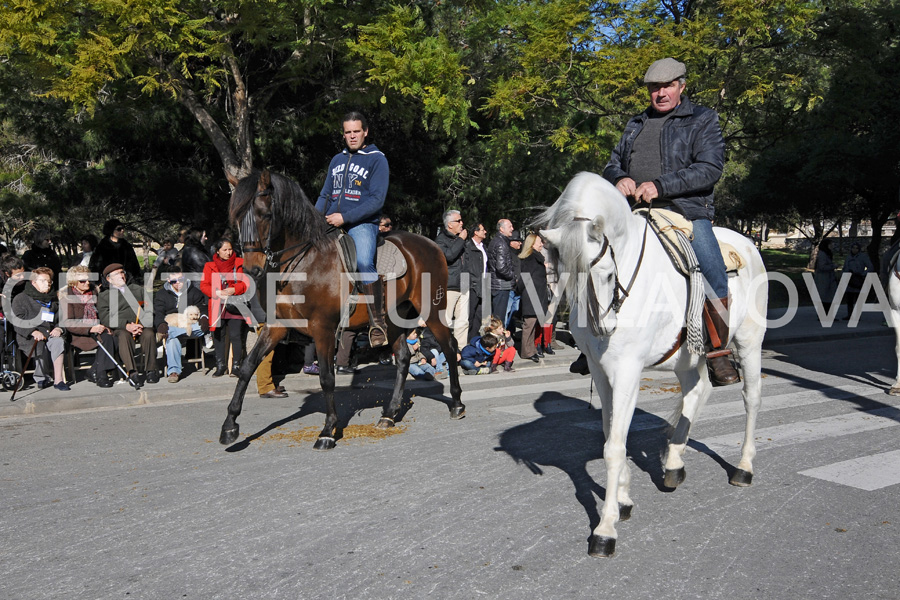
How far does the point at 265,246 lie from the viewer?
273 inches

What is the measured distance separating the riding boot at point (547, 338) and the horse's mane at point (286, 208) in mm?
7206

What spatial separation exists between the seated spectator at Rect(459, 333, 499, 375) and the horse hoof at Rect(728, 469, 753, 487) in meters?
6.70

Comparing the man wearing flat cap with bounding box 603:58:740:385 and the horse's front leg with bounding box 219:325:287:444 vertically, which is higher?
the man wearing flat cap with bounding box 603:58:740:385

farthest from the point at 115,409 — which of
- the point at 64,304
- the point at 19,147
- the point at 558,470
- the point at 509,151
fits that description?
the point at 19,147

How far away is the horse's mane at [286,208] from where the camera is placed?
6815 mm

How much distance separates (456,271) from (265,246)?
262 inches

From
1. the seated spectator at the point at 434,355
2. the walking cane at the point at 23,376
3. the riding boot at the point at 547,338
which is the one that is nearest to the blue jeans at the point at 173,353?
the walking cane at the point at 23,376

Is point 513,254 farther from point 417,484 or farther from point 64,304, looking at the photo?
point 417,484

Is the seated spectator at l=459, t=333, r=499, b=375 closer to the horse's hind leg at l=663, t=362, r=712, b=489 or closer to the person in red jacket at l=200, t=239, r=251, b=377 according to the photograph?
the person in red jacket at l=200, t=239, r=251, b=377

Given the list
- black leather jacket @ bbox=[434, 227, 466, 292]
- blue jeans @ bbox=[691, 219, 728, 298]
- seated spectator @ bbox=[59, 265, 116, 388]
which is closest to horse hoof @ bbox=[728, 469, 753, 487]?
blue jeans @ bbox=[691, 219, 728, 298]

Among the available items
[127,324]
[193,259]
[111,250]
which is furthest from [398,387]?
[111,250]

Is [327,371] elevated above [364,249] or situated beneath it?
situated beneath

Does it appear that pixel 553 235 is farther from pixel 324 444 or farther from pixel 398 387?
pixel 398 387

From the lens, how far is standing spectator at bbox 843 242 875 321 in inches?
826
